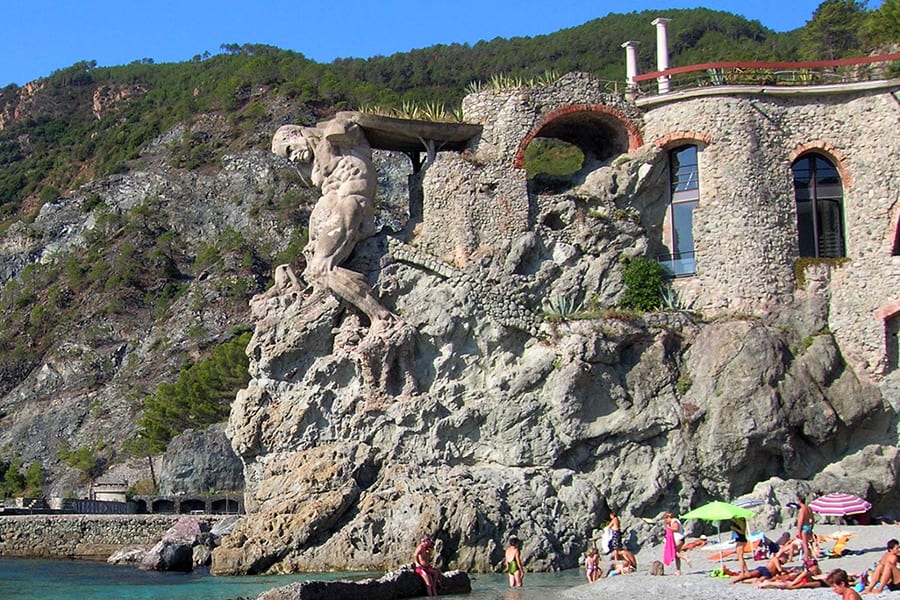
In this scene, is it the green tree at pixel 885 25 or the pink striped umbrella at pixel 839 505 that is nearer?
the pink striped umbrella at pixel 839 505

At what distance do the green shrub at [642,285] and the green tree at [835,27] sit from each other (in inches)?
1090

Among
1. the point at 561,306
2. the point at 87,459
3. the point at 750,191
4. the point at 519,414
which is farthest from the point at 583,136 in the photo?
the point at 87,459

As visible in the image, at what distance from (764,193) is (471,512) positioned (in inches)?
570

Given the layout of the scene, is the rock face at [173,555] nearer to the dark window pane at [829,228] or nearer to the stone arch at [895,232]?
the dark window pane at [829,228]

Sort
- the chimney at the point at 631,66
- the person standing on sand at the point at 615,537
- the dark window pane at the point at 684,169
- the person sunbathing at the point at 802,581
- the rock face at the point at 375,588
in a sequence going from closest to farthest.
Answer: the person sunbathing at the point at 802,581 → the rock face at the point at 375,588 → the person standing on sand at the point at 615,537 → the dark window pane at the point at 684,169 → the chimney at the point at 631,66

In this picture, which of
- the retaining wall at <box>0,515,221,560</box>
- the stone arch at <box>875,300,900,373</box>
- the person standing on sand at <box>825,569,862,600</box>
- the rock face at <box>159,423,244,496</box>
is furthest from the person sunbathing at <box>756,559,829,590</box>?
the rock face at <box>159,423,244,496</box>

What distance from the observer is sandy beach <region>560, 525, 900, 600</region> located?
23.2 meters

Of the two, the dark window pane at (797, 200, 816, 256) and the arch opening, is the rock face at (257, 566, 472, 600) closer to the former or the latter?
the arch opening

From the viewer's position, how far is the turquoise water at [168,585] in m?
27.6

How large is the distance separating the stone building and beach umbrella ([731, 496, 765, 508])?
266 inches

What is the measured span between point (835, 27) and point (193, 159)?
60540 millimetres

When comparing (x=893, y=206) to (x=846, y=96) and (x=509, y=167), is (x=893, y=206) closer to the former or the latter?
(x=846, y=96)

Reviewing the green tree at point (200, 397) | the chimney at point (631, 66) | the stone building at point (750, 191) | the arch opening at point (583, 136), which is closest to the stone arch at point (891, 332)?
the stone building at point (750, 191)

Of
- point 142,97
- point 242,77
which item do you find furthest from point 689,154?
point 142,97
